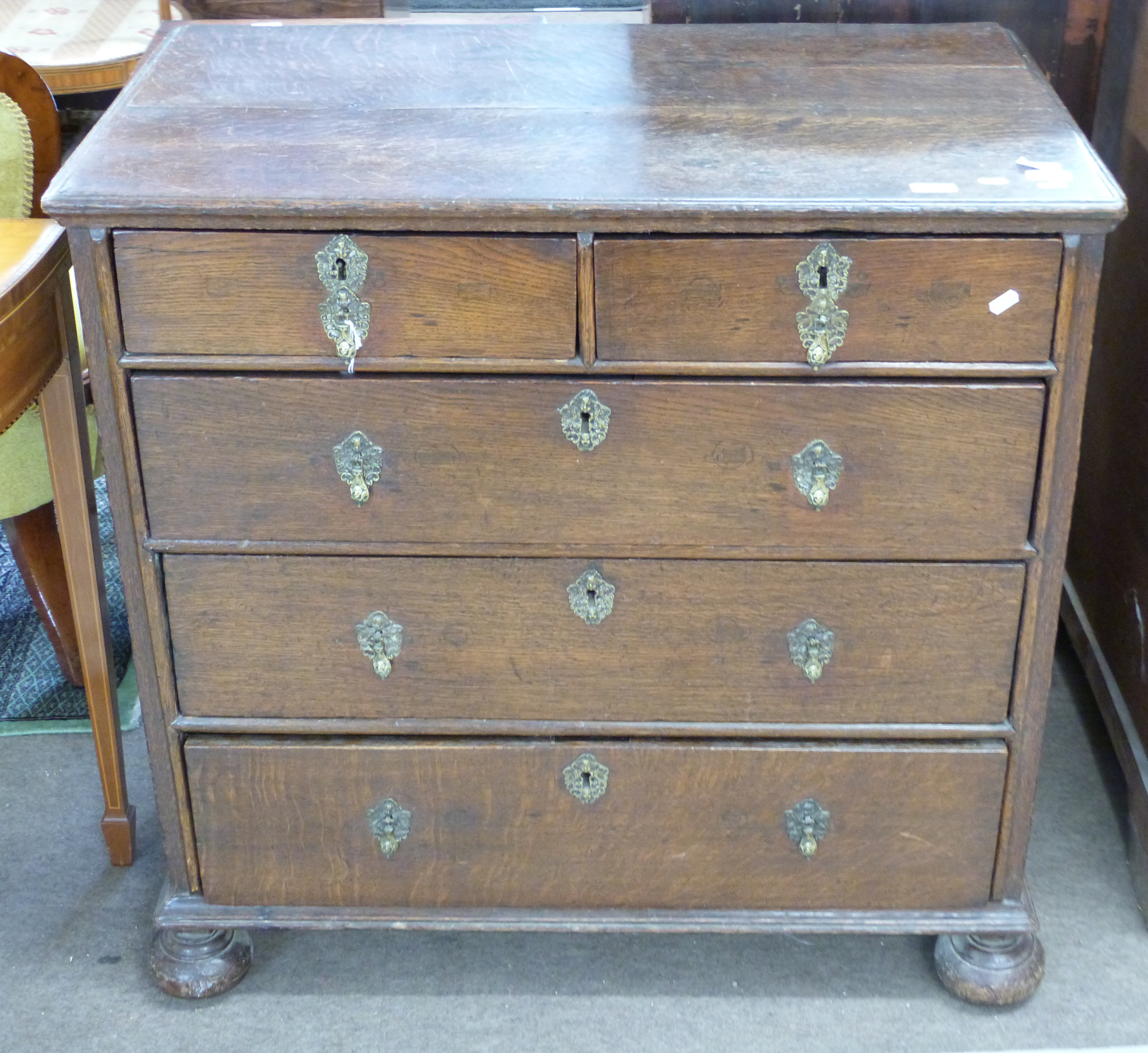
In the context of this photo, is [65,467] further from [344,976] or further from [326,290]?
[344,976]

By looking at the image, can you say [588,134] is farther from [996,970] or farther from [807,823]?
[996,970]

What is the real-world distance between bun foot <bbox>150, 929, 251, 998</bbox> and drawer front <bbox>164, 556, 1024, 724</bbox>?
334mm

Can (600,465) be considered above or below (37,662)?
above

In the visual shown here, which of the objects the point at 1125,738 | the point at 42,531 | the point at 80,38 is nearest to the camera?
the point at 1125,738

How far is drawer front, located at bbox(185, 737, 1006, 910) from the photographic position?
1.58 meters

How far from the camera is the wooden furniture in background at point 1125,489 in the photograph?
185cm

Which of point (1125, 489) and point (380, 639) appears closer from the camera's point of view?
point (380, 639)

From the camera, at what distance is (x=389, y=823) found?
5.32 ft

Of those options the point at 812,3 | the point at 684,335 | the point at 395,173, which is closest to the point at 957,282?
the point at 684,335

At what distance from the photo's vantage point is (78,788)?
6.77ft

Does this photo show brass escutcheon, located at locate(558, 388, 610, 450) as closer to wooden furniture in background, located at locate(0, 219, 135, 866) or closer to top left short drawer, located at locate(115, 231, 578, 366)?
top left short drawer, located at locate(115, 231, 578, 366)

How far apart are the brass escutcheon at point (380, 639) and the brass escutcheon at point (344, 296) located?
294 mm

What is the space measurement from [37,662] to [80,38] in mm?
2006

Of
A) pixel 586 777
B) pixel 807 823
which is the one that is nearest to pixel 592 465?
pixel 586 777
